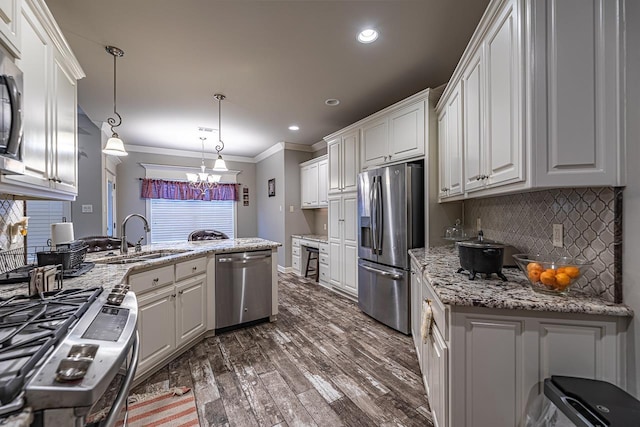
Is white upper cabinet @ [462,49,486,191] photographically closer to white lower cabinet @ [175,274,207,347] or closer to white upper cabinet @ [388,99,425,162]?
white upper cabinet @ [388,99,425,162]

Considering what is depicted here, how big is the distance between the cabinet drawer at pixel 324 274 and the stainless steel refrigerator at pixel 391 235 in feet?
3.99

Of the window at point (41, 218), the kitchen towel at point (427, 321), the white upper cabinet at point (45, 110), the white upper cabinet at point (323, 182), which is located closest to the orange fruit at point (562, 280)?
the kitchen towel at point (427, 321)

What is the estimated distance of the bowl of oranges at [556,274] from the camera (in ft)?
3.94

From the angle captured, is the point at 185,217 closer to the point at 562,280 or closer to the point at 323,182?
the point at 323,182

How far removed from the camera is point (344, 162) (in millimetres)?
3938

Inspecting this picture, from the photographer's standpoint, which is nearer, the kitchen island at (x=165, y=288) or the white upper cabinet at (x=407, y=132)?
the kitchen island at (x=165, y=288)

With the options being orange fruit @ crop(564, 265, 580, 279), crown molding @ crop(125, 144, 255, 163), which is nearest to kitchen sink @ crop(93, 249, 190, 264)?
orange fruit @ crop(564, 265, 580, 279)

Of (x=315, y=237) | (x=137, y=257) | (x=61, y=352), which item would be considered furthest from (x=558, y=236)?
(x=315, y=237)

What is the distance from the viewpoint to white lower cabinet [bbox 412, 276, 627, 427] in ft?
3.70

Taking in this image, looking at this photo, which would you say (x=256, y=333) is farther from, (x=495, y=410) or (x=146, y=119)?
(x=146, y=119)

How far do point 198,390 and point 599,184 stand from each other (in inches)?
102

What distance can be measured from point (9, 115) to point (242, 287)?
224 centimetres

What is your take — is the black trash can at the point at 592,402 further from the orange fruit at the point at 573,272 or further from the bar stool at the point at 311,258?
the bar stool at the point at 311,258

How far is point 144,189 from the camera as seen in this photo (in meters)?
5.71
